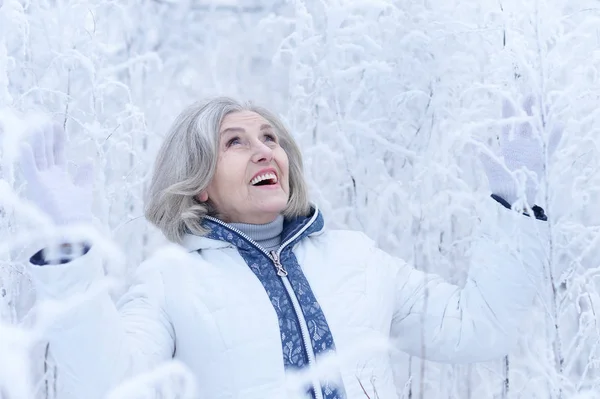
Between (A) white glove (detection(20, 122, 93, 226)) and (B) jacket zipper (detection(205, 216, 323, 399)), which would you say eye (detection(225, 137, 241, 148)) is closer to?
(B) jacket zipper (detection(205, 216, 323, 399))

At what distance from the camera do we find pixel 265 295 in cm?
134

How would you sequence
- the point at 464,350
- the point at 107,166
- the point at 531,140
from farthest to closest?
the point at 107,166
the point at 464,350
the point at 531,140

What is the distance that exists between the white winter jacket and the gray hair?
7 centimetres

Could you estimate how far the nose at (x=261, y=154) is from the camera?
150cm

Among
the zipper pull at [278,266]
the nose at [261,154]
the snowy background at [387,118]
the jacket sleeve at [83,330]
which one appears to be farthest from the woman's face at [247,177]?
the jacket sleeve at [83,330]

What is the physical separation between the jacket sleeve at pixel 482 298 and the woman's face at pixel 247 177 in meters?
0.31

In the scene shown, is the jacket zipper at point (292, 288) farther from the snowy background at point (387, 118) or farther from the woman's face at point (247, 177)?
the snowy background at point (387, 118)

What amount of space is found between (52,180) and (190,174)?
1.75 feet

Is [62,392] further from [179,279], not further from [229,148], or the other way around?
[229,148]

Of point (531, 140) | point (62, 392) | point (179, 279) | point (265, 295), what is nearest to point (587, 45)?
point (531, 140)

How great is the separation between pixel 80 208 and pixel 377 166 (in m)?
1.20

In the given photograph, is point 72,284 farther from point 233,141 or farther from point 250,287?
point 233,141

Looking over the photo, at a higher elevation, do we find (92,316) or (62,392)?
(92,316)

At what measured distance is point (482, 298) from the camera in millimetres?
1436
